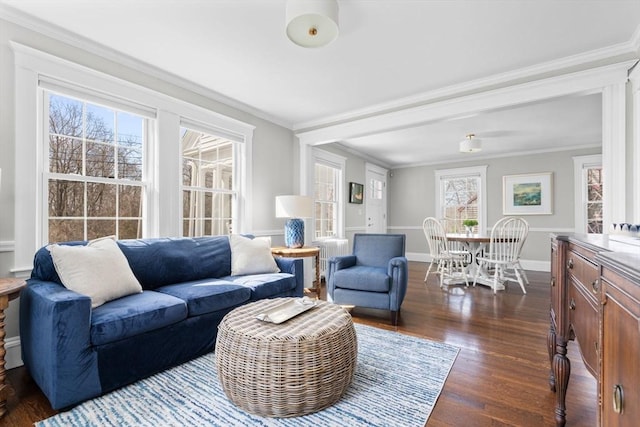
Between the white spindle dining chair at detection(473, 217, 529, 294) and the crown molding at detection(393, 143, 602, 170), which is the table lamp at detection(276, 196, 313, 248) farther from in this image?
the crown molding at detection(393, 143, 602, 170)

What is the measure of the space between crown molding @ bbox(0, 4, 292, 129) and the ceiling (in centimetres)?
1

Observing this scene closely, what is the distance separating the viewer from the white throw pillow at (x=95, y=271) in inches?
75.1

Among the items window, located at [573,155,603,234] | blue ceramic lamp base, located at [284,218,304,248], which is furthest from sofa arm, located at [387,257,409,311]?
window, located at [573,155,603,234]

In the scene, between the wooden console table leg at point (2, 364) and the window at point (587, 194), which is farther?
the window at point (587, 194)

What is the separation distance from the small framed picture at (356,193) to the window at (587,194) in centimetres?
397

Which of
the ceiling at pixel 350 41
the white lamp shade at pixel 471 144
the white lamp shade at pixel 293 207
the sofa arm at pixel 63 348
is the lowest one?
the sofa arm at pixel 63 348

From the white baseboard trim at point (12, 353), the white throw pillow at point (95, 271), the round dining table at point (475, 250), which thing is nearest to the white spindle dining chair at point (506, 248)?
the round dining table at point (475, 250)

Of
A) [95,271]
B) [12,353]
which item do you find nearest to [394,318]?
[95,271]

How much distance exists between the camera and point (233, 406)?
1.64m

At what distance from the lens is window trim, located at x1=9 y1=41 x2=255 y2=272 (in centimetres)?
217

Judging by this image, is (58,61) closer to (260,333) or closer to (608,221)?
(260,333)

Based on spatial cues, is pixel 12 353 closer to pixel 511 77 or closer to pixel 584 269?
pixel 584 269

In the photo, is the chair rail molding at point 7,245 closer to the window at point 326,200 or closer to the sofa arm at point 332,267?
the sofa arm at point 332,267

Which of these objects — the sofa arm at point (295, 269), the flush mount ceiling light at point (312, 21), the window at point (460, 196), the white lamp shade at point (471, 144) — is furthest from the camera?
the window at point (460, 196)
